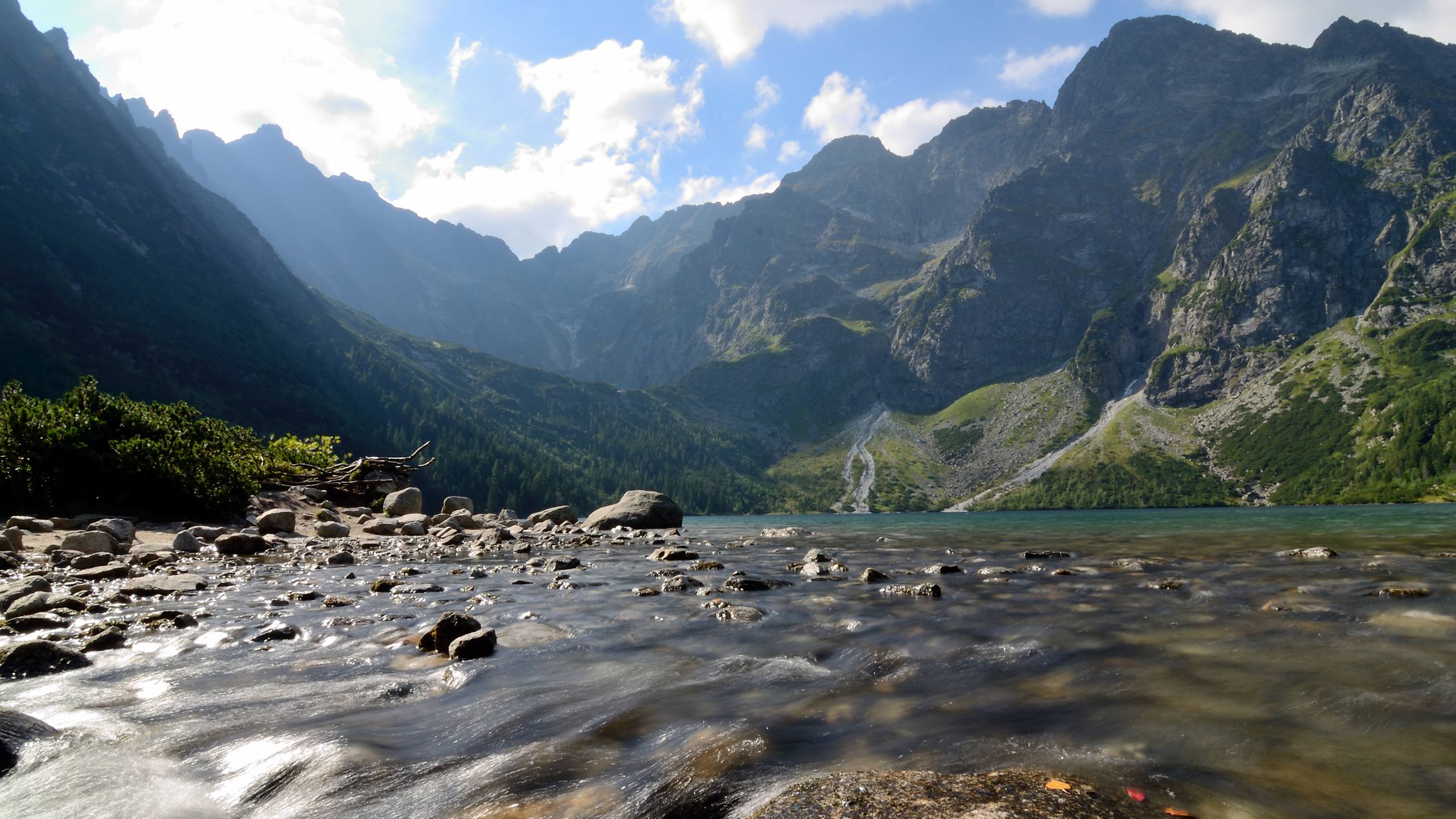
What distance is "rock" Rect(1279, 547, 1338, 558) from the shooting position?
22.9 meters

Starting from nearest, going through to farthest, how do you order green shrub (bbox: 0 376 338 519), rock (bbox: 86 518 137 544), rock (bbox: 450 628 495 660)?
rock (bbox: 450 628 495 660), rock (bbox: 86 518 137 544), green shrub (bbox: 0 376 338 519)

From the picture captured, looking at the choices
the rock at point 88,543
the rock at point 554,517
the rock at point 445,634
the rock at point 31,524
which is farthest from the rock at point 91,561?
the rock at point 554,517

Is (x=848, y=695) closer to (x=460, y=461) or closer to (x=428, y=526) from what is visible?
(x=428, y=526)

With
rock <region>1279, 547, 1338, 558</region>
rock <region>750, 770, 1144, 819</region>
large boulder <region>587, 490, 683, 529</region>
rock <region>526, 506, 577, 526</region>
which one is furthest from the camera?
rock <region>526, 506, 577, 526</region>

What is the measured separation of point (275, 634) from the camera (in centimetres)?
1167

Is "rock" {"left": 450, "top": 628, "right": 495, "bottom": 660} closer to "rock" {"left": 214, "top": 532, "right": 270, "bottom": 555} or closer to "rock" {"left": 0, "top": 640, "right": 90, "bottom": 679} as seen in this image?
"rock" {"left": 0, "top": 640, "right": 90, "bottom": 679}

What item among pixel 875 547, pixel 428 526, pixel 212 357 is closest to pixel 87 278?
pixel 212 357

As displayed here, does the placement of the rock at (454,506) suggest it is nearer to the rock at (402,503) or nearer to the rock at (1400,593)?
the rock at (402,503)

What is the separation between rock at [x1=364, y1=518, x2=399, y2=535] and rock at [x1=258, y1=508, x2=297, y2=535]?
3.95 m

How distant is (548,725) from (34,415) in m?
30.8

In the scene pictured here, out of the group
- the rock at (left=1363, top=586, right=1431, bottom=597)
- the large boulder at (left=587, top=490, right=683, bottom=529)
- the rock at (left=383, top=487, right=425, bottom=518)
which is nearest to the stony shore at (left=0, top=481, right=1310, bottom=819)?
the rock at (left=1363, top=586, right=1431, bottom=597)

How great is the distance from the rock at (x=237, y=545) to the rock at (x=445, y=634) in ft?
60.3

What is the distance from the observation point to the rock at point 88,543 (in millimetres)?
20062

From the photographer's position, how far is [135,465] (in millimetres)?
27344
